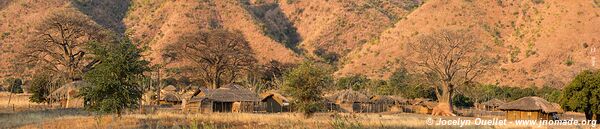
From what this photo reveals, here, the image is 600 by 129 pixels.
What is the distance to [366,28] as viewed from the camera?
406ft

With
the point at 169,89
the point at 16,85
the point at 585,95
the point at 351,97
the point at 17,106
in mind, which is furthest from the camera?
the point at 169,89

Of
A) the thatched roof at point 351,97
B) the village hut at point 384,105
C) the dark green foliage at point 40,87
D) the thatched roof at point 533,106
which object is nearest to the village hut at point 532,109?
the thatched roof at point 533,106

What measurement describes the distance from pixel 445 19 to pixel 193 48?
165 ft

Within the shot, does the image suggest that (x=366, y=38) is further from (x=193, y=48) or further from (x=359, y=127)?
(x=359, y=127)

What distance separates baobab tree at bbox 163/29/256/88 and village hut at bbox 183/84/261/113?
56.9 ft

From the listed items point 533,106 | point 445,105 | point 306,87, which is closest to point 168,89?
point 445,105

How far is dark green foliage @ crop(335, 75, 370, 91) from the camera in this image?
8628 centimetres

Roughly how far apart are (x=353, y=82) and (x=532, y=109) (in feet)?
148

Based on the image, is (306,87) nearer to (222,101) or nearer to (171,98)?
(222,101)

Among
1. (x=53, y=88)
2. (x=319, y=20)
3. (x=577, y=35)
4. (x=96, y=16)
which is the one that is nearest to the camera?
(x=53, y=88)

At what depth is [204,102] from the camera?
51.7m

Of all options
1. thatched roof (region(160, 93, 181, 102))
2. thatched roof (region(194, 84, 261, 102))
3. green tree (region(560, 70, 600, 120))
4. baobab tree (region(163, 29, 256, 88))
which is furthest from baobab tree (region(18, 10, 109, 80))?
green tree (region(560, 70, 600, 120))

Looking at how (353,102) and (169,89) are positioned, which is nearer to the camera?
(353,102)

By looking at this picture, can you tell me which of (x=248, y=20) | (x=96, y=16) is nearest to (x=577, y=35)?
(x=248, y=20)
